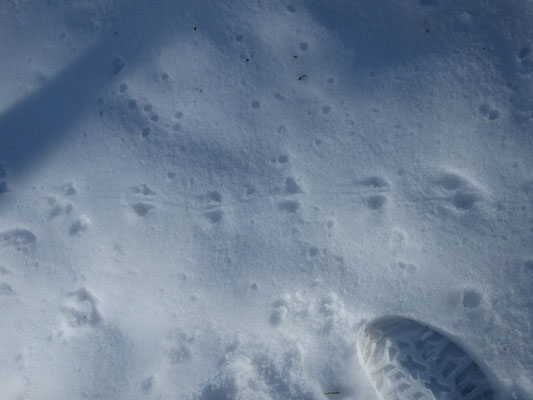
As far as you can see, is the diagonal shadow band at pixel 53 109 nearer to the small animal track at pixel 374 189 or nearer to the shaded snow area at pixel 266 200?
the shaded snow area at pixel 266 200

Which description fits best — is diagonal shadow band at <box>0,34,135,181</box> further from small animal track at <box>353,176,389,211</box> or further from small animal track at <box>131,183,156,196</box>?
small animal track at <box>353,176,389,211</box>

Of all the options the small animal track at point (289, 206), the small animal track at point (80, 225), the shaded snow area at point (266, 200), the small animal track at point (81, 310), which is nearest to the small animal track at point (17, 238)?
the shaded snow area at point (266, 200)

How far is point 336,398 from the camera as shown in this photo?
1.46m

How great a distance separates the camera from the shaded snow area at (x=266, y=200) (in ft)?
4.87

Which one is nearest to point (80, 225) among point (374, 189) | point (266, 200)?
point (266, 200)

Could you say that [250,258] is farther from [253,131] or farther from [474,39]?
[474,39]

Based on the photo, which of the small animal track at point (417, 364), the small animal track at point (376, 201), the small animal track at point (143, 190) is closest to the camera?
the small animal track at point (417, 364)

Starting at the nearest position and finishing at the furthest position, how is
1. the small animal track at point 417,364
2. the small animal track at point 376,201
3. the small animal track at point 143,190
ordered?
the small animal track at point 417,364 → the small animal track at point 376,201 → the small animal track at point 143,190

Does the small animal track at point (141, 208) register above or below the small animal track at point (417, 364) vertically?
above

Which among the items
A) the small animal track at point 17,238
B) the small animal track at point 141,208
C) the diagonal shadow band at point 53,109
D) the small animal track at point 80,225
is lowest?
the small animal track at point 17,238

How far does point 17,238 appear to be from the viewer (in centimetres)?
169

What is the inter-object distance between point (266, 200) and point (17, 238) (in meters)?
Answer: 1.11

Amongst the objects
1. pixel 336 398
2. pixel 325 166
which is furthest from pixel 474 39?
pixel 336 398

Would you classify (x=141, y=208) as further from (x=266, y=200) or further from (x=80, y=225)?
(x=266, y=200)
